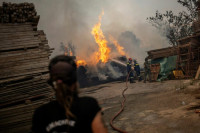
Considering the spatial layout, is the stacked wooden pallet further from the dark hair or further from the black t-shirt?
the black t-shirt

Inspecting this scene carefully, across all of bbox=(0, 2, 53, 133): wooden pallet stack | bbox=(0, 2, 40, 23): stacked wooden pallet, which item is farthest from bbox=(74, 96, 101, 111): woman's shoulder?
bbox=(0, 2, 40, 23): stacked wooden pallet

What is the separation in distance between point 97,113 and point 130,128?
3.53m

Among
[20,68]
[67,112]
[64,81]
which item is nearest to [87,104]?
[67,112]

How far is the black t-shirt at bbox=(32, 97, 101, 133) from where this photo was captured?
4.43 ft

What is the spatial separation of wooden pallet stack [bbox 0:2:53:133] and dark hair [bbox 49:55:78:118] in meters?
4.17

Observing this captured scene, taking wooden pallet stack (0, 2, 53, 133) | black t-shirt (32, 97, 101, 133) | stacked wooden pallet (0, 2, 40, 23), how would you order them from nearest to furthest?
black t-shirt (32, 97, 101, 133)
wooden pallet stack (0, 2, 53, 133)
stacked wooden pallet (0, 2, 40, 23)

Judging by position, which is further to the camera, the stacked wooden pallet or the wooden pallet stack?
the stacked wooden pallet

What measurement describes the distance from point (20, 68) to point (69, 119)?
4.88m

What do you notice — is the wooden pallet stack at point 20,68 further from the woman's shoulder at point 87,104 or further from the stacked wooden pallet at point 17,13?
the woman's shoulder at point 87,104

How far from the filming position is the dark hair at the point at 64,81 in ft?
4.51

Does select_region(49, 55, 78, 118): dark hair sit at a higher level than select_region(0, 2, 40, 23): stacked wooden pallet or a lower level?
lower

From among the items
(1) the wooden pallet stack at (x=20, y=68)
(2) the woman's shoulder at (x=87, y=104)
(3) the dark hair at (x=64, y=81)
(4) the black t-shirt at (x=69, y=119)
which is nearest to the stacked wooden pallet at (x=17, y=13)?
(1) the wooden pallet stack at (x=20, y=68)

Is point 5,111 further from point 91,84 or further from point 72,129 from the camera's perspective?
point 91,84

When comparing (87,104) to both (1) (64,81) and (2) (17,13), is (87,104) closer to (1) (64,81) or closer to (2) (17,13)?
(1) (64,81)
